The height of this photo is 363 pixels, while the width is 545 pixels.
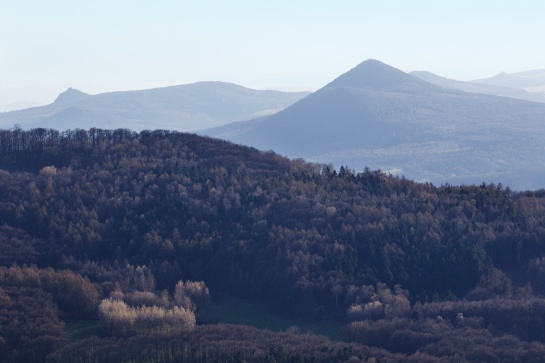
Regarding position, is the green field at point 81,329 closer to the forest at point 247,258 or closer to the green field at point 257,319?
the forest at point 247,258

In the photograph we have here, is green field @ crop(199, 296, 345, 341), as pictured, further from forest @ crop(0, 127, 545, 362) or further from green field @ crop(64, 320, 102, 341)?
green field @ crop(64, 320, 102, 341)

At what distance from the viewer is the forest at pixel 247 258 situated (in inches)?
2361

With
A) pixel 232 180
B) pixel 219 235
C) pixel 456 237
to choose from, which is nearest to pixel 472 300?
pixel 456 237

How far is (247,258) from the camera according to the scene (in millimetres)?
80312

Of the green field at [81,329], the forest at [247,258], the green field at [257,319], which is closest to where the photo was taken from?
the forest at [247,258]

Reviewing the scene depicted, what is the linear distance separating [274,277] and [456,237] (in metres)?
14.1

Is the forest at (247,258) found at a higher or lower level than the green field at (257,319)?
higher

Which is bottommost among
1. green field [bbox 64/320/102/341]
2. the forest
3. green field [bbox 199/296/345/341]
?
green field [bbox 199/296/345/341]

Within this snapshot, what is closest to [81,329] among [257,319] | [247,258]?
[257,319]

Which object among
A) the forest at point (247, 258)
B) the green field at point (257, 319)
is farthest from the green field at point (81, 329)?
the green field at point (257, 319)

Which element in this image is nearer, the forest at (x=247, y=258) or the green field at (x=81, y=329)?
the forest at (x=247, y=258)

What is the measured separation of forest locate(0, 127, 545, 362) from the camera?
5997 cm

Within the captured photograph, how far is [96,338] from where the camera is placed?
6175 cm

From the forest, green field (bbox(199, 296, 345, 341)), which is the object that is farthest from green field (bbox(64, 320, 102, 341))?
green field (bbox(199, 296, 345, 341))
